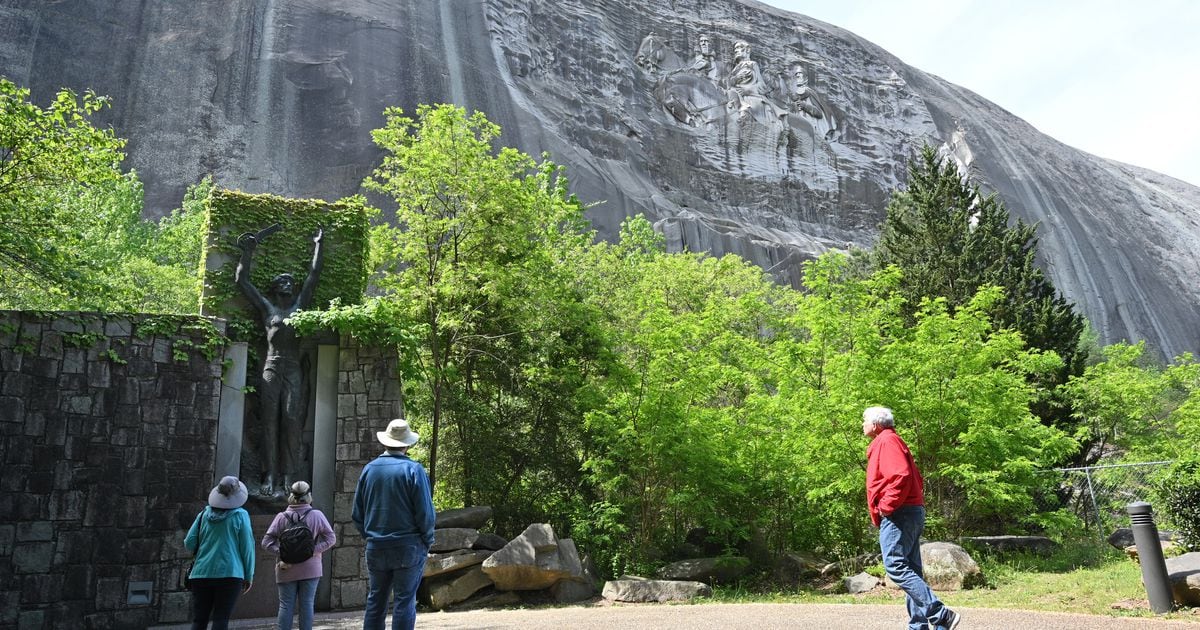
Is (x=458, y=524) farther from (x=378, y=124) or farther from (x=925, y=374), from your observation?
(x=378, y=124)

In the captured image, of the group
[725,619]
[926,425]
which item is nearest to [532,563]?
[725,619]

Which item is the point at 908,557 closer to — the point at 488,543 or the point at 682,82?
the point at 488,543

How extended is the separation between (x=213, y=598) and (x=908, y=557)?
4591 millimetres

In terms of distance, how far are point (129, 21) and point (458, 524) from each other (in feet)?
130

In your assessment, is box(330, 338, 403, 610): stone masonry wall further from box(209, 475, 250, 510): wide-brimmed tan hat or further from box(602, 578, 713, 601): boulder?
box(209, 475, 250, 510): wide-brimmed tan hat

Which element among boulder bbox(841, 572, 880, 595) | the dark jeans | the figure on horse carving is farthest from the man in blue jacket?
the figure on horse carving

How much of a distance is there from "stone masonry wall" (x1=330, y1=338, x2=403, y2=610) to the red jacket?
23.2ft

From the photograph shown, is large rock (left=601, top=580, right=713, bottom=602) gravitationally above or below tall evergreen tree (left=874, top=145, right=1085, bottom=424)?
below

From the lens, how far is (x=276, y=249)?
11445 millimetres

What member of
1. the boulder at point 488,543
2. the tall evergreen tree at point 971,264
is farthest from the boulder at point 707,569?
the tall evergreen tree at point 971,264

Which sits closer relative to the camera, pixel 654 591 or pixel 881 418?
pixel 881 418

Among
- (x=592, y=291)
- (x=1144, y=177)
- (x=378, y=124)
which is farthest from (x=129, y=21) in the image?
(x=1144, y=177)

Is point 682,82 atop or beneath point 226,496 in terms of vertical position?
atop

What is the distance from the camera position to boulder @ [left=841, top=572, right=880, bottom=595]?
9836 mm
